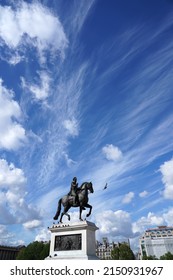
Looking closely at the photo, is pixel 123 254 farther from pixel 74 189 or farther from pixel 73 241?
pixel 73 241

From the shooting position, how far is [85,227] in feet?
46.9

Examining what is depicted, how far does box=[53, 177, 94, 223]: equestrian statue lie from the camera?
15.8m

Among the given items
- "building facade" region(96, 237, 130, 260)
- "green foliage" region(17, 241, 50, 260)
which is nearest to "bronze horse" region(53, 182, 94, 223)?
"green foliage" region(17, 241, 50, 260)

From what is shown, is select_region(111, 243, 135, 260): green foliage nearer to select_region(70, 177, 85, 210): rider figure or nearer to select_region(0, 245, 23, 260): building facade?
select_region(70, 177, 85, 210): rider figure

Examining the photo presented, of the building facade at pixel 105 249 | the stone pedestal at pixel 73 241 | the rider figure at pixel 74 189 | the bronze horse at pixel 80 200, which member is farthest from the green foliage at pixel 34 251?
the building facade at pixel 105 249

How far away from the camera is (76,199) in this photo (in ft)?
52.9

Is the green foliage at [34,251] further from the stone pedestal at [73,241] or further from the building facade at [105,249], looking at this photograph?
the building facade at [105,249]

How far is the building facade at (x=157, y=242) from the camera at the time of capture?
489 ft

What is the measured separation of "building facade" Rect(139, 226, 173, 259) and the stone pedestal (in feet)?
506

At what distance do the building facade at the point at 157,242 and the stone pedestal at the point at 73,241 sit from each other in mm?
154223
